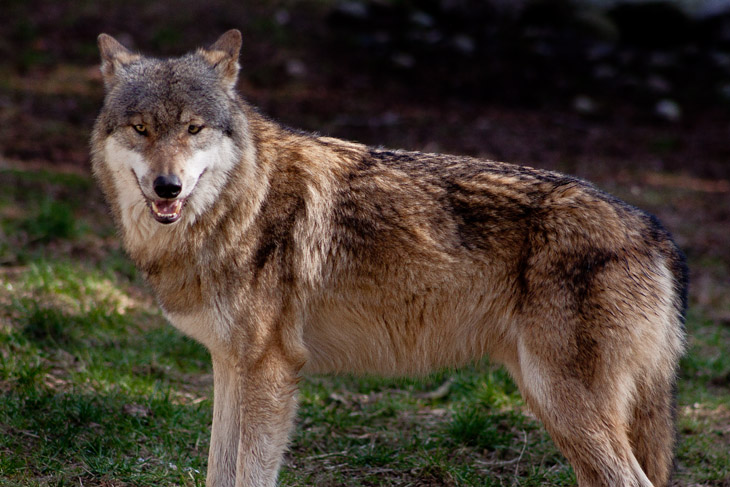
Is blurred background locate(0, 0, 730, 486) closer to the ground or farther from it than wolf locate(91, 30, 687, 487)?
closer to the ground

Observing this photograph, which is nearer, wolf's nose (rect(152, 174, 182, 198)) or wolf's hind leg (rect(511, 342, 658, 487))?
wolf's nose (rect(152, 174, 182, 198))

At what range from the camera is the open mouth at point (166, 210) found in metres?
3.52

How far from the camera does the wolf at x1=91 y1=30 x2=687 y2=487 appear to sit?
11.8ft

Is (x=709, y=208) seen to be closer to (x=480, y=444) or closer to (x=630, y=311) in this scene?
(x=480, y=444)

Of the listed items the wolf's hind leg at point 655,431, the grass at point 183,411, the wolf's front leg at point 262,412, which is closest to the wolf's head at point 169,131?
the wolf's front leg at point 262,412

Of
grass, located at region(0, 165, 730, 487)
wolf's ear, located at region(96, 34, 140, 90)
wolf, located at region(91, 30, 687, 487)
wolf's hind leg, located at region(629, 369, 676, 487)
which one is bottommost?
grass, located at region(0, 165, 730, 487)

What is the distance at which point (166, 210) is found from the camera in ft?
11.6

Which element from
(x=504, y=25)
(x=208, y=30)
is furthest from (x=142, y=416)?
(x=504, y=25)

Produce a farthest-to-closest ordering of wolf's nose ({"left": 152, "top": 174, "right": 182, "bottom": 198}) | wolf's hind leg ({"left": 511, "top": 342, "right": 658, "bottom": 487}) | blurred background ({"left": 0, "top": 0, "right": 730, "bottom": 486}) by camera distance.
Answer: blurred background ({"left": 0, "top": 0, "right": 730, "bottom": 486}), wolf's hind leg ({"left": 511, "top": 342, "right": 658, "bottom": 487}), wolf's nose ({"left": 152, "top": 174, "right": 182, "bottom": 198})

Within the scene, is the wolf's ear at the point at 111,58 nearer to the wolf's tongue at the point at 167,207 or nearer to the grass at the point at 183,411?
the wolf's tongue at the point at 167,207

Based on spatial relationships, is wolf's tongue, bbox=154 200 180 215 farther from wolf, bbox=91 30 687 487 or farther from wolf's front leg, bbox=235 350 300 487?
wolf's front leg, bbox=235 350 300 487

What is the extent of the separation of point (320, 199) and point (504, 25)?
37.5 ft

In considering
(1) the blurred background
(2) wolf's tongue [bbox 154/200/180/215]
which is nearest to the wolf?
(2) wolf's tongue [bbox 154/200/180/215]

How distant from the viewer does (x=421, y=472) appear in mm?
4598
